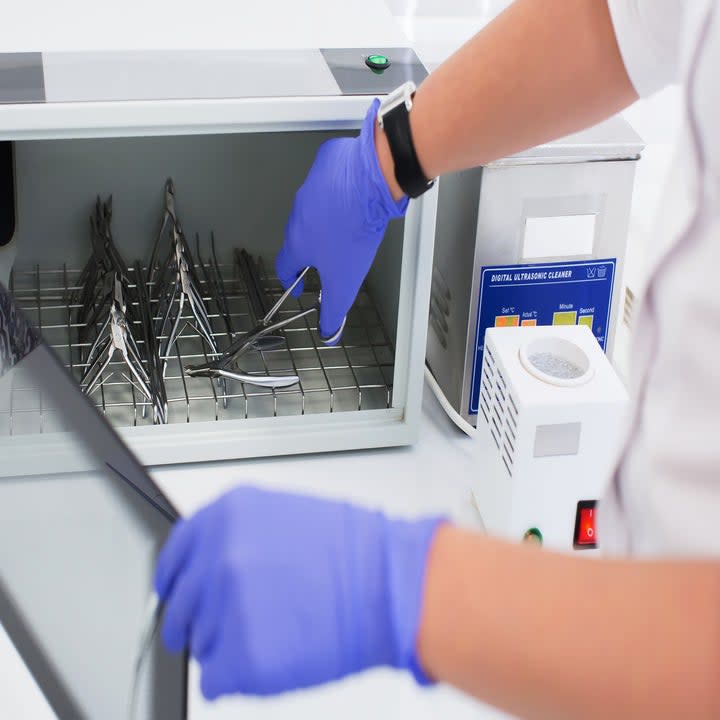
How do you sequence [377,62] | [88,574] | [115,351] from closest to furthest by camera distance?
[88,574], [377,62], [115,351]

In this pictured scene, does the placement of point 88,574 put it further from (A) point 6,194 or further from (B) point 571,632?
(A) point 6,194

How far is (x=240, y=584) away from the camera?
0.58m

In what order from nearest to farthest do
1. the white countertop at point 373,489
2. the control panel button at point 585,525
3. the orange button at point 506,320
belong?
the white countertop at point 373,489 → the control panel button at point 585,525 → the orange button at point 506,320

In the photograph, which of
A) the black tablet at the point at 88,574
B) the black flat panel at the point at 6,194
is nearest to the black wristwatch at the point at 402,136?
the black tablet at the point at 88,574

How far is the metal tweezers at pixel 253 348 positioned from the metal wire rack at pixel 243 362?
2cm

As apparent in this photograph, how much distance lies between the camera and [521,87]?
875 millimetres

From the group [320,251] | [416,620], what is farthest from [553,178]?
[416,620]

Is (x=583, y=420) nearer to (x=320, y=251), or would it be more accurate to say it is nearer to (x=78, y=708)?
(x=320, y=251)

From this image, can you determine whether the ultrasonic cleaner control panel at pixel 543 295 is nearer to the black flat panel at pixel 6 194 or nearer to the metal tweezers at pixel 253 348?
the metal tweezers at pixel 253 348

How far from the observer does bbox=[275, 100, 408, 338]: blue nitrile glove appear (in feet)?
3.27

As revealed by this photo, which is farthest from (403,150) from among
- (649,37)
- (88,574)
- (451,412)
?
(88,574)

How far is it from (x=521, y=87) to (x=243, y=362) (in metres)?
0.51

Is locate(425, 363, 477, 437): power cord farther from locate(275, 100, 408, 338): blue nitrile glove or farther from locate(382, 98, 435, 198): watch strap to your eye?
locate(382, 98, 435, 198): watch strap

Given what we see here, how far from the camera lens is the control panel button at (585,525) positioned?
1.02 metres
